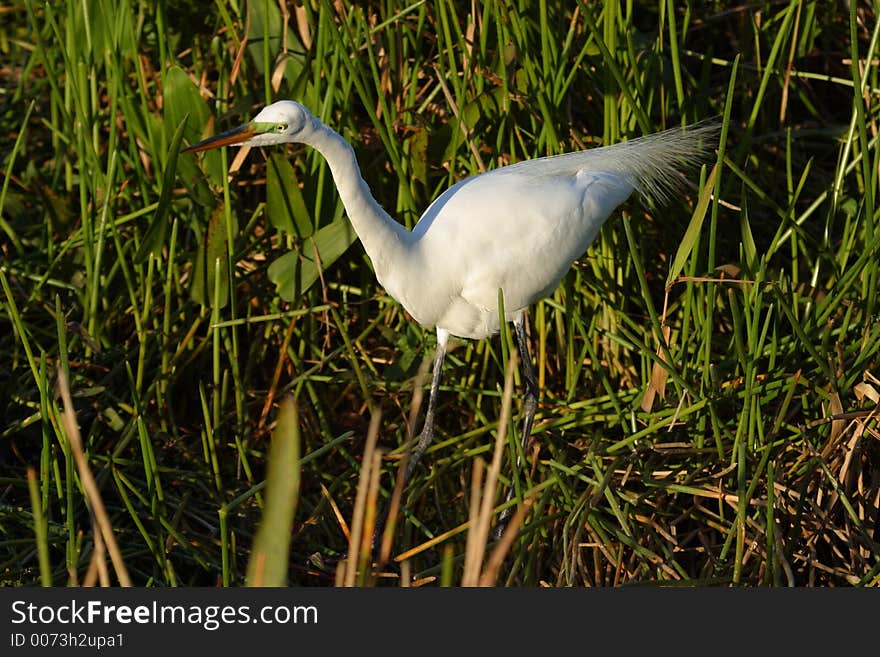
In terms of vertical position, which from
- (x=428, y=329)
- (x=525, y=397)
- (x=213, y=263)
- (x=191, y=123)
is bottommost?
(x=525, y=397)

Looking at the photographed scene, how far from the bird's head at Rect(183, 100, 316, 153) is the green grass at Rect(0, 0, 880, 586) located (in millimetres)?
239

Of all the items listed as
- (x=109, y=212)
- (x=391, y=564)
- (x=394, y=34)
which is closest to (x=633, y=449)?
(x=391, y=564)

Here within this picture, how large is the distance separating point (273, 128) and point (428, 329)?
0.67 metres

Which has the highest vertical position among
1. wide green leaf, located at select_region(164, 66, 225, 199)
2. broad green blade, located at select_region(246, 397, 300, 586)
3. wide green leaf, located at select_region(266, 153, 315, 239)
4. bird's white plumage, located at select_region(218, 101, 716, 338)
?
wide green leaf, located at select_region(164, 66, 225, 199)

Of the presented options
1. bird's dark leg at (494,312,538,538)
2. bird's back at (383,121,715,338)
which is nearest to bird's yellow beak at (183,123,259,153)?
bird's back at (383,121,715,338)

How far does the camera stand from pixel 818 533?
142 cm

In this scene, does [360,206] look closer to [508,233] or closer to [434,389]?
[508,233]

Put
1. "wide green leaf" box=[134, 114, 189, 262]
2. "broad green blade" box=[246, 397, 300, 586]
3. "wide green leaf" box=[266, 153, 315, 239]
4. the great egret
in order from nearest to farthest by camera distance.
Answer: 1. "broad green blade" box=[246, 397, 300, 586]
2. "wide green leaf" box=[134, 114, 189, 262]
3. the great egret
4. "wide green leaf" box=[266, 153, 315, 239]

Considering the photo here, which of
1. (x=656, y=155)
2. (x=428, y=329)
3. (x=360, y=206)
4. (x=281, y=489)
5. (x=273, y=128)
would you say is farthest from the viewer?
(x=428, y=329)

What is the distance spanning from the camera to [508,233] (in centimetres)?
154

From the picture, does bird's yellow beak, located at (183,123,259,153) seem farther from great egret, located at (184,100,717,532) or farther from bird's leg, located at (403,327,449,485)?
bird's leg, located at (403,327,449,485)

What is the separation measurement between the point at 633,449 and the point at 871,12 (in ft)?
3.33

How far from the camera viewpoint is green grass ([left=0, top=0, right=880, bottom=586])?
1447 millimetres

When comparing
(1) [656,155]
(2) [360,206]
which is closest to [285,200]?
(2) [360,206]
